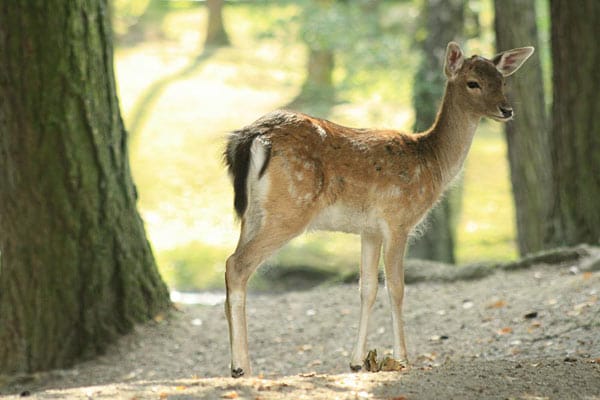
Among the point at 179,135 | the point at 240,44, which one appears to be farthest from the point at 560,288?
the point at 240,44

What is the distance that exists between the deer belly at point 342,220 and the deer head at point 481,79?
1195 mm

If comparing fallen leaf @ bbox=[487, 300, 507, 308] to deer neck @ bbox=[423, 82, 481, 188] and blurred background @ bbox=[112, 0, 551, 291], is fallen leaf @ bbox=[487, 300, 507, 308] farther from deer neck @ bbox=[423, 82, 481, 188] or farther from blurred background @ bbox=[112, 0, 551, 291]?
blurred background @ bbox=[112, 0, 551, 291]

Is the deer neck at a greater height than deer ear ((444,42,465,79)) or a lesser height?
lesser

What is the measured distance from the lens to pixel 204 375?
26.6 feet

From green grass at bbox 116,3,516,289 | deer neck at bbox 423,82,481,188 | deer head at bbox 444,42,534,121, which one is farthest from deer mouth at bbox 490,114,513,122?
green grass at bbox 116,3,516,289

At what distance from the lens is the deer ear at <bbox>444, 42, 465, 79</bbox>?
7130 millimetres

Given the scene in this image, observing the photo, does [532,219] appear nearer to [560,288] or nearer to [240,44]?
[560,288]

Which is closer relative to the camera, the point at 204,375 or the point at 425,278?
the point at 204,375

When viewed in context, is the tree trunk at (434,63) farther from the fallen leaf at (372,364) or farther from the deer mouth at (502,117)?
the fallen leaf at (372,364)

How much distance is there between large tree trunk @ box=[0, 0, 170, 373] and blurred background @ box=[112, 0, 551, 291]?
2365mm

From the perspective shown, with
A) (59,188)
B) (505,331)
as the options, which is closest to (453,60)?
(505,331)

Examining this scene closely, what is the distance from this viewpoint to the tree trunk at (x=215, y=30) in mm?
30328

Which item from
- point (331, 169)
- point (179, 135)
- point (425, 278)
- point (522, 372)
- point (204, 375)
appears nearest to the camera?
point (522, 372)

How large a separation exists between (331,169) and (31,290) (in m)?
3.25
